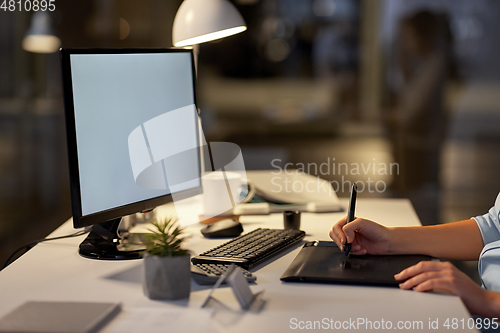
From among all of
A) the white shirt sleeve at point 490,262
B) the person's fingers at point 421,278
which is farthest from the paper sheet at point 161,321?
the white shirt sleeve at point 490,262

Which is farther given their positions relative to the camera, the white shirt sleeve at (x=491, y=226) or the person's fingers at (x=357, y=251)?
the white shirt sleeve at (x=491, y=226)

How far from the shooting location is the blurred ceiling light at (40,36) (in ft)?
9.16

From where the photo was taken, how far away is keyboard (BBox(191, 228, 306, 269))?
981mm

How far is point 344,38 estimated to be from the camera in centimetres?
373

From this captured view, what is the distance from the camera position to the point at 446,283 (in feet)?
2.69

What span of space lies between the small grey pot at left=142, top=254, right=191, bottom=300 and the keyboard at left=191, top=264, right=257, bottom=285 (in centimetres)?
6

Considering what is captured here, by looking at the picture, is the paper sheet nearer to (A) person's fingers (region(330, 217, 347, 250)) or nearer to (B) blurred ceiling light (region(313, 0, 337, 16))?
(A) person's fingers (region(330, 217, 347, 250))

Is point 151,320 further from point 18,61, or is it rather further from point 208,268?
point 18,61

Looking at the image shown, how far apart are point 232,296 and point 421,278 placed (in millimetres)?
312

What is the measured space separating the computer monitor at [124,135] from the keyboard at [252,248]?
0.16 m

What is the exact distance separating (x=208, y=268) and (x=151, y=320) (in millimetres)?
211

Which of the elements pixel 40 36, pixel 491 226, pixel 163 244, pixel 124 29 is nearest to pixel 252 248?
pixel 163 244

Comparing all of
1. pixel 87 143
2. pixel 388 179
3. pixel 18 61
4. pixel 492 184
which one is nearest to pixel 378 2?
pixel 388 179

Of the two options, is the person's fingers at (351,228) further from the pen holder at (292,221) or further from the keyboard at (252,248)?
the pen holder at (292,221)
